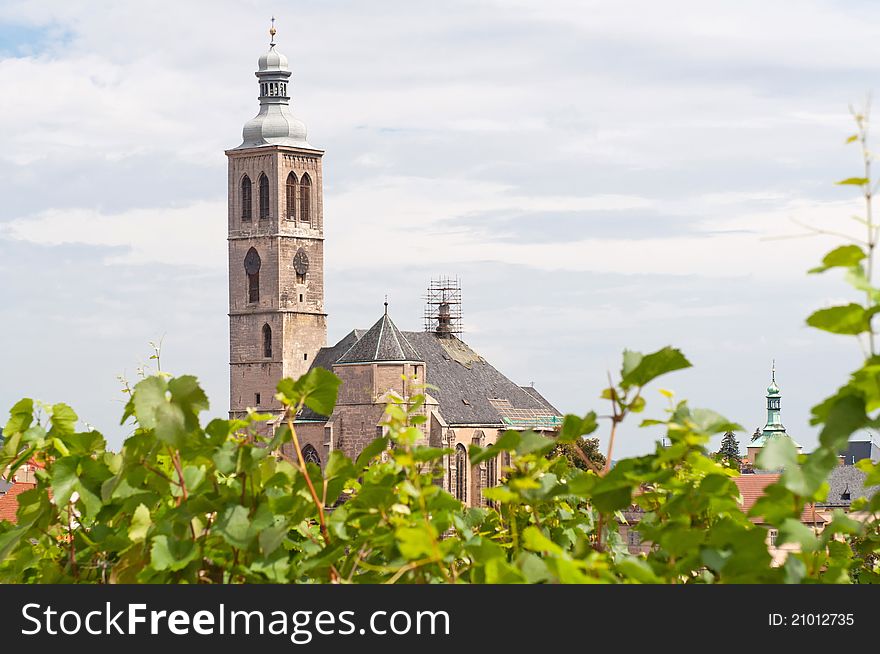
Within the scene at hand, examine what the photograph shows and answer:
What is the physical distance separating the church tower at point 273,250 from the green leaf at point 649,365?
250 feet

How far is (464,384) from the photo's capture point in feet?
256

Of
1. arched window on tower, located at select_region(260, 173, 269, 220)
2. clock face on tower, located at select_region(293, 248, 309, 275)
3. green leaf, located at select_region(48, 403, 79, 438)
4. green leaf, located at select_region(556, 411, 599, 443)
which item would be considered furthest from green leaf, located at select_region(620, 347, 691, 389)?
arched window on tower, located at select_region(260, 173, 269, 220)

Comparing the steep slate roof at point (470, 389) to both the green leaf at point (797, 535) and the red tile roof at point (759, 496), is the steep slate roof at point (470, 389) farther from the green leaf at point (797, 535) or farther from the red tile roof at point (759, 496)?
the green leaf at point (797, 535)

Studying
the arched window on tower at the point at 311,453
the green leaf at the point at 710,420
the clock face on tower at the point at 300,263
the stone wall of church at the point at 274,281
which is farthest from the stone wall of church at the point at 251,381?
the green leaf at the point at 710,420

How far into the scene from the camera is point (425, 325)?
84.4 metres

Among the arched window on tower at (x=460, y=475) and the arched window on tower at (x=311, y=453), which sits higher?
the arched window on tower at (x=311, y=453)

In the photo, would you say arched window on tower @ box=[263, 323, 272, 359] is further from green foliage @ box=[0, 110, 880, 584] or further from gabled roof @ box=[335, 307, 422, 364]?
green foliage @ box=[0, 110, 880, 584]

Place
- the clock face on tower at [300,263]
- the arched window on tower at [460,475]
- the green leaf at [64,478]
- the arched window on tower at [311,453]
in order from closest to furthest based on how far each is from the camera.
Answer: the green leaf at [64,478] < the arched window on tower at [460,475] < the arched window on tower at [311,453] < the clock face on tower at [300,263]

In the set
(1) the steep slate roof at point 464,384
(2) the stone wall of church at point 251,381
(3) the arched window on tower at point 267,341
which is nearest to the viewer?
(1) the steep slate roof at point 464,384

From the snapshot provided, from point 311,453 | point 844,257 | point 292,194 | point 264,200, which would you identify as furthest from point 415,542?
point 292,194

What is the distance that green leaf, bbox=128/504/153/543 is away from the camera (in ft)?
8.48

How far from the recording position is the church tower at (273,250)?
7875 centimetres

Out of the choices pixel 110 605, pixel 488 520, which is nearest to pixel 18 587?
pixel 110 605

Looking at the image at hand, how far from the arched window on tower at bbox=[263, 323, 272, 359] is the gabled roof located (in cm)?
667
